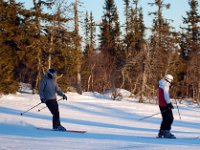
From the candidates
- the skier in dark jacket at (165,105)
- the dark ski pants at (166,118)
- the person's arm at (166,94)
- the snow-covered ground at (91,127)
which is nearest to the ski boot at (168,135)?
the skier in dark jacket at (165,105)

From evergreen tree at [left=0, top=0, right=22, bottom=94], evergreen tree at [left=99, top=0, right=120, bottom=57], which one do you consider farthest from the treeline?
evergreen tree at [left=99, top=0, right=120, bottom=57]

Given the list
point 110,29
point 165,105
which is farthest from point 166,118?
point 110,29

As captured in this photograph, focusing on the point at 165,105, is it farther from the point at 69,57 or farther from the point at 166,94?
the point at 69,57

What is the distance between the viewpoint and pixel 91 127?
1516 centimetres

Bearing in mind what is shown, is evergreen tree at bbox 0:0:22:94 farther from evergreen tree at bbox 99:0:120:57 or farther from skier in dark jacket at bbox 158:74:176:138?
evergreen tree at bbox 99:0:120:57

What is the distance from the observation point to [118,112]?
73.4 feet

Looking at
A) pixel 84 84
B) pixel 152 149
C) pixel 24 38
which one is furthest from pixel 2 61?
pixel 84 84

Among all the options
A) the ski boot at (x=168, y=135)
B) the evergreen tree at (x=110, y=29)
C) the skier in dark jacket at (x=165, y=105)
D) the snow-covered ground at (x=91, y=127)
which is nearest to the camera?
the snow-covered ground at (x=91, y=127)

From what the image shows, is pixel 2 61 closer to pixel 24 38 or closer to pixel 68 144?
pixel 24 38

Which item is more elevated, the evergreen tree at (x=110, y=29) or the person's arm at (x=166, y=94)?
the evergreen tree at (x=110, y=29)

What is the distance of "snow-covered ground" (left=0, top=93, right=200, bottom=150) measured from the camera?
936 cm

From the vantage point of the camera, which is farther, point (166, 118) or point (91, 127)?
point (91, 127)

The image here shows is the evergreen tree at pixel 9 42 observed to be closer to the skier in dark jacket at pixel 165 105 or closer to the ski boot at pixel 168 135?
the skier in dark jacket at pixel 165 105

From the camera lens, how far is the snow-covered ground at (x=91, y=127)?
9359mm
